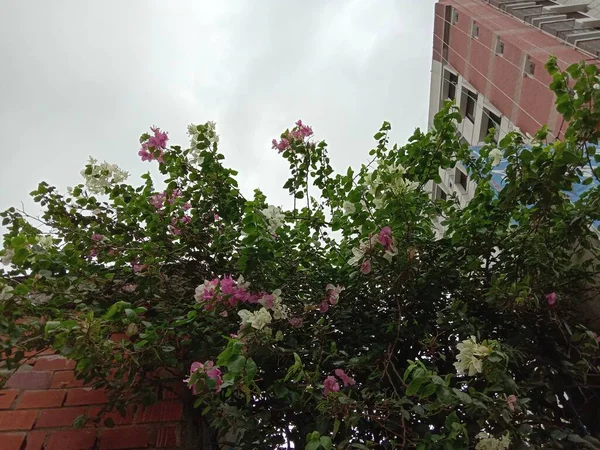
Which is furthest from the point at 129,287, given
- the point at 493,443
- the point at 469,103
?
the point at 469,103

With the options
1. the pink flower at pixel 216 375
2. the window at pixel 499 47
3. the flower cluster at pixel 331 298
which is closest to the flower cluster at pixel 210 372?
the pink flower at pixel 216 375

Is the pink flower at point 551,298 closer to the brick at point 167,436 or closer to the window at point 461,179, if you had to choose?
the brick at point 167,436

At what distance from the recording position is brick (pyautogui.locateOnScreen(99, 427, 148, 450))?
2105 millimetres

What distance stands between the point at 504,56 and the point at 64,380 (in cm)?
1009

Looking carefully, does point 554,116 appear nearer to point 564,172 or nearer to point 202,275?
point 564,172

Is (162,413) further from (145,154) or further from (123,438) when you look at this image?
(145,154)

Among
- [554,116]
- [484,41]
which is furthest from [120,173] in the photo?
[484,41]

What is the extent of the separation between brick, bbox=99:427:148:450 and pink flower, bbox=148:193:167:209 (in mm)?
1308

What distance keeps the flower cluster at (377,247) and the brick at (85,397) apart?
1.41 meters

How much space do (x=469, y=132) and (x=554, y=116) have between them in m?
3.87

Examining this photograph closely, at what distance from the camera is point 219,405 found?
203 centimetres

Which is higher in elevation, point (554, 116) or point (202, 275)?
point (554, 116)

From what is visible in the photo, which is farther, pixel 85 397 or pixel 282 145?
pixel 282 145

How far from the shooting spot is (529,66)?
8.84m
